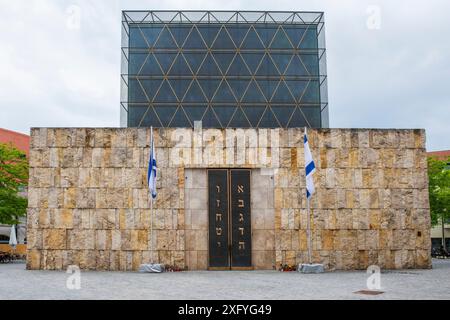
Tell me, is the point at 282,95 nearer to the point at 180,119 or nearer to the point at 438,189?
the point at 180,119

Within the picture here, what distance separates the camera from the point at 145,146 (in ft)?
93.5

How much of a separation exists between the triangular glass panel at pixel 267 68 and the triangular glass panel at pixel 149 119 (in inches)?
576

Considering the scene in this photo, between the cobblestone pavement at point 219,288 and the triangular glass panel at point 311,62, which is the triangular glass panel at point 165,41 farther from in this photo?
the cobblestone pavement at point 219,288

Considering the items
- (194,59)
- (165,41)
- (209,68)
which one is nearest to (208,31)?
(194,59)

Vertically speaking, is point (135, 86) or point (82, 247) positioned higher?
point (135, 86)

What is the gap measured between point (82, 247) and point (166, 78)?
38228 mm

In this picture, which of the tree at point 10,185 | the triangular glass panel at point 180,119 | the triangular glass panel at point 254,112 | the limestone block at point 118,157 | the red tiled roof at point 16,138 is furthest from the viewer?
the red tiled roof at point 16,138

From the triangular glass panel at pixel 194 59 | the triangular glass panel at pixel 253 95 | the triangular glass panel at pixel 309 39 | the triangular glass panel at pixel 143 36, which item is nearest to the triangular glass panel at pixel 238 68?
the triangular glass panel at pixel 253 95

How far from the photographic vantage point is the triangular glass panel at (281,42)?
64.2 meters

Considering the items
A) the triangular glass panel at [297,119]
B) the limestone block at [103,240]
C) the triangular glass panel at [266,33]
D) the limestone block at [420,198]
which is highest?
the triangular glass panel at [266,33]

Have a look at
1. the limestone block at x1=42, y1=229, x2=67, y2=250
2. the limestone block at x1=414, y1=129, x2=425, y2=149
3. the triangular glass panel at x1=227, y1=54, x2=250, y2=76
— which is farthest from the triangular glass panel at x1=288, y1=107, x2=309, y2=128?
the limestone block at x1=42, y1=229, x2=67, y2=250

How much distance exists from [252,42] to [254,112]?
970 centimetres

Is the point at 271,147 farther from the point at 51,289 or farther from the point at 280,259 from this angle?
the point at 51,289
